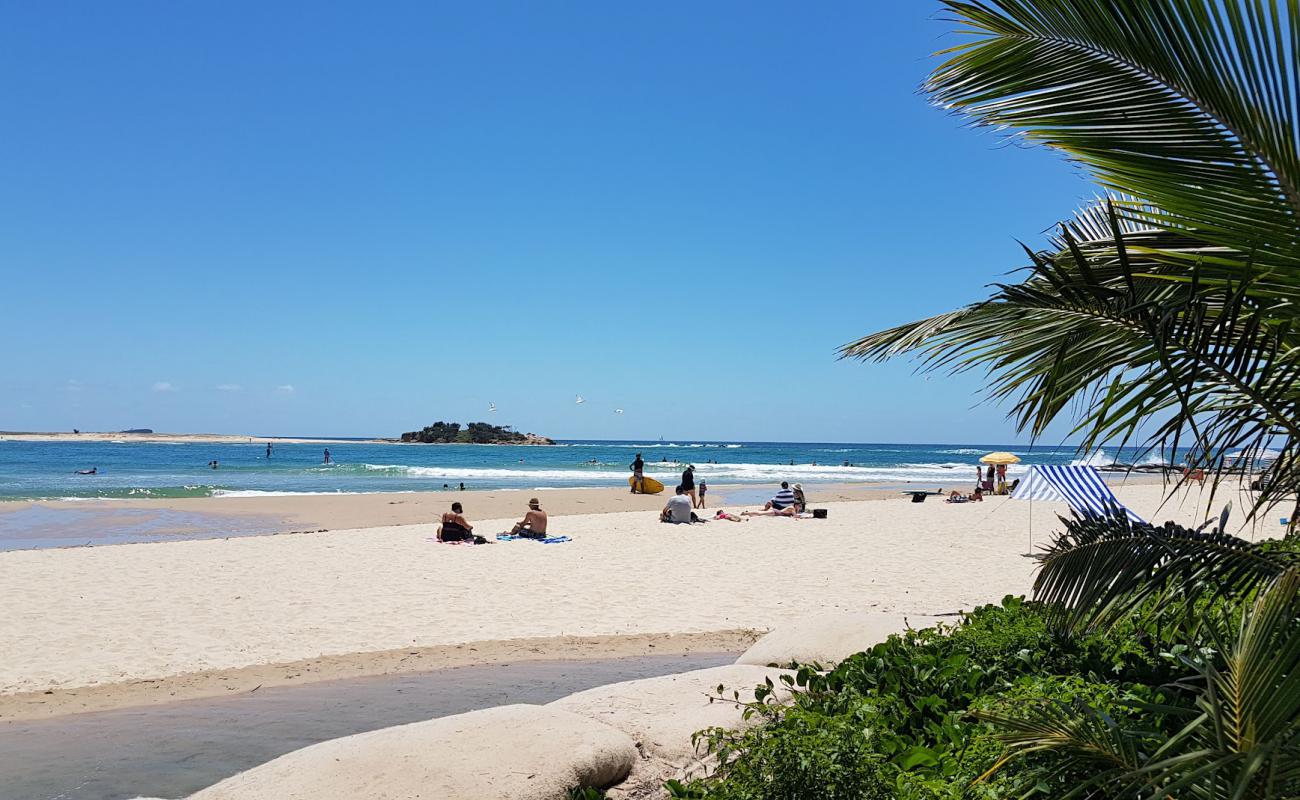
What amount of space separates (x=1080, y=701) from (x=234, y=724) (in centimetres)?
570

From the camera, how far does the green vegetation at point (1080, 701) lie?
193 cm

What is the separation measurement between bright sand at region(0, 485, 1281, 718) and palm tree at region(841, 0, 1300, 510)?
16.5ft

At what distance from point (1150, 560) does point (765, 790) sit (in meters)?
1.56

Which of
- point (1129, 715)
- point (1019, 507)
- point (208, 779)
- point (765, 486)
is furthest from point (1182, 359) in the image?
point (765, 486)

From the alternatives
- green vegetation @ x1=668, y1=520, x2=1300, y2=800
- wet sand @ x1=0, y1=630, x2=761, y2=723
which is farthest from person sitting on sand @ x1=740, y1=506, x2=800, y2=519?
green vegetation @ x1=668, y1=520, x2=1300, y2=800

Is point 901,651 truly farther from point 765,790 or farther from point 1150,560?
point 1150,560

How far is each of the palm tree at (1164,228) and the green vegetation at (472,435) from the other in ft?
377

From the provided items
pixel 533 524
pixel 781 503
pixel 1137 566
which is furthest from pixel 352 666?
pixel 781 503

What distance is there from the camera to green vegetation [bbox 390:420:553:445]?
116 metres

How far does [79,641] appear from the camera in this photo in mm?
8352

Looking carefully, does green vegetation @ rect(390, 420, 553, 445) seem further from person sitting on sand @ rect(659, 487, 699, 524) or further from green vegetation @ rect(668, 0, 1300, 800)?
green vegetation @ rect(668, 0, 1300, 800)

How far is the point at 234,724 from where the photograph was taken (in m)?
6.11

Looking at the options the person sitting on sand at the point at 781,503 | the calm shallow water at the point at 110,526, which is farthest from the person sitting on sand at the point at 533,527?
the person sitting on sand at the point at 781,503

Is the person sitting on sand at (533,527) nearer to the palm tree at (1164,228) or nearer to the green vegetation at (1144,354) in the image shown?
the green vegetation at (1144,354)
